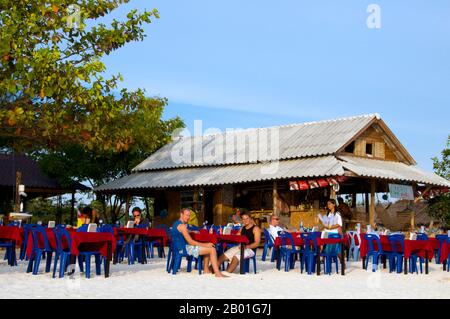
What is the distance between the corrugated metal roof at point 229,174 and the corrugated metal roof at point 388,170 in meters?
0.65

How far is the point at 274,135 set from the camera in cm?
2803

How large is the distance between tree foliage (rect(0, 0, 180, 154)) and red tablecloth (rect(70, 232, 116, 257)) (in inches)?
155

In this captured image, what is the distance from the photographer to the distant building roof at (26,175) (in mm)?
30906

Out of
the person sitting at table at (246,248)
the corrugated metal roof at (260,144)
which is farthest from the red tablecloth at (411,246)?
the corrugated metal roof at (260,144)

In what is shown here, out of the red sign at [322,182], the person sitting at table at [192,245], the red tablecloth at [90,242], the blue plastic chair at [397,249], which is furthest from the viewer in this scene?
the red sign at [322,182]

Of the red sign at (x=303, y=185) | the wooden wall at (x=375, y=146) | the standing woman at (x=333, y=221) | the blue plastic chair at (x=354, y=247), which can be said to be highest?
the wooden wall at (x=375, y=146)

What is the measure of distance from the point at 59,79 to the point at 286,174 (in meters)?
10.8

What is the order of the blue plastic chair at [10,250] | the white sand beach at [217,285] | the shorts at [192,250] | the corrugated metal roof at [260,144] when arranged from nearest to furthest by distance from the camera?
the white sand beach at [217,285], the shorts at [192,250], the blue plastic chair at [10,250], the corrugated metal roof at [260,144]

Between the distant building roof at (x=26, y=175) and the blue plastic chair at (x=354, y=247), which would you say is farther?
the distant building roof at (x=26, y=175)

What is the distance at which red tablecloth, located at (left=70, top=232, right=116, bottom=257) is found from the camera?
429 inches

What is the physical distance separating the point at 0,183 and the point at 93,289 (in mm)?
22125

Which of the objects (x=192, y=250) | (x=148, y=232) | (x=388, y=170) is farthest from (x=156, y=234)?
(x=388, y=170)

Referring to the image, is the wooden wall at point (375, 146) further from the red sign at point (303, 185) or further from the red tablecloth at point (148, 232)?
the red tablecloth at point (148, 232)

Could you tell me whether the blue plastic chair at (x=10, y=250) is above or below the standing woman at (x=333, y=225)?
below
